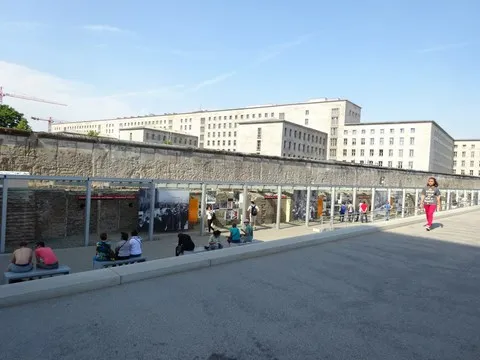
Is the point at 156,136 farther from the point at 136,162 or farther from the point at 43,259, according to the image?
the point at 43,259

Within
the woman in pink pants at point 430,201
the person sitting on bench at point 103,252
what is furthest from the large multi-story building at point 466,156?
the person sitting on bench at point 103,252

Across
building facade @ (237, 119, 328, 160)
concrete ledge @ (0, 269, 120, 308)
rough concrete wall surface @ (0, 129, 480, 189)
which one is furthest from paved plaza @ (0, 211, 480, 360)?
building facade @ (237, 119, 328, 160)

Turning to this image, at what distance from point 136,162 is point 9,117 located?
5278 cm

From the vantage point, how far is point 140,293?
14.2ft

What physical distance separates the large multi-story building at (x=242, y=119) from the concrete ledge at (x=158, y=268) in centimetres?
8325

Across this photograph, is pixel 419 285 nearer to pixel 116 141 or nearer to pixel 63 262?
pixel 63 262

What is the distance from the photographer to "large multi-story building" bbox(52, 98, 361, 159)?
96.2 metres

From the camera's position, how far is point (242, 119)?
4213 inches

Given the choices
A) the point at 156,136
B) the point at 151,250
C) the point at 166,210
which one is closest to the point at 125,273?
the point at 151,250

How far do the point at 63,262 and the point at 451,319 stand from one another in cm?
820

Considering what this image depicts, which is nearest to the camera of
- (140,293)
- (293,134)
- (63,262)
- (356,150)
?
(140,293)

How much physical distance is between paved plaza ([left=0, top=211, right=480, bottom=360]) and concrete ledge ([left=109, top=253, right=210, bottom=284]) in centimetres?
10

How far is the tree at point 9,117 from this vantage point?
55.4m

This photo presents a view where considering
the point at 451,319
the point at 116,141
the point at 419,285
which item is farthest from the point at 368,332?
the point at 116,141
